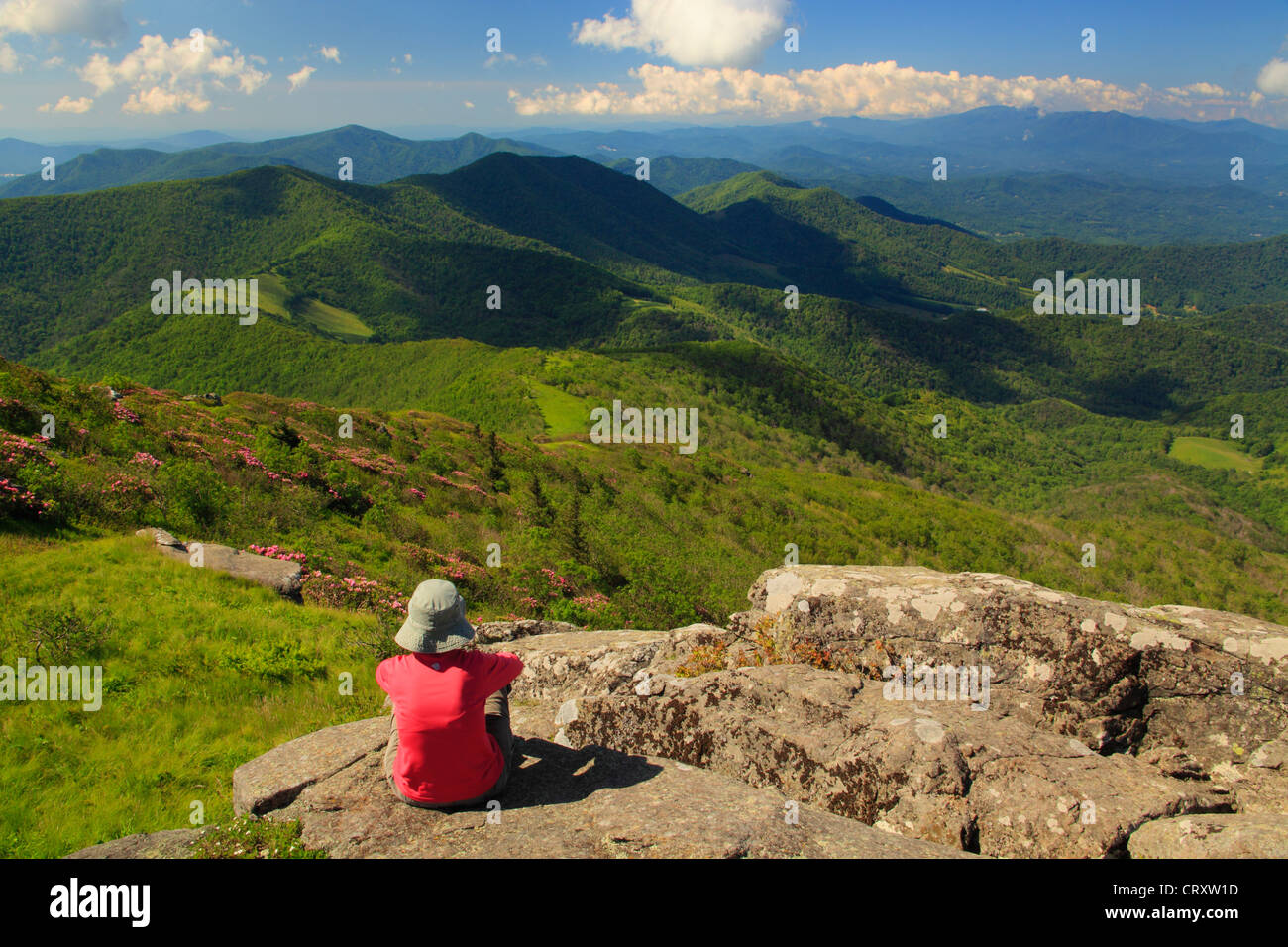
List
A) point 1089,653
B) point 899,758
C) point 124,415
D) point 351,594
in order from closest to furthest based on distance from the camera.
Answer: point 899,758 < point 1089,653 < point 351,594 < point 124,415

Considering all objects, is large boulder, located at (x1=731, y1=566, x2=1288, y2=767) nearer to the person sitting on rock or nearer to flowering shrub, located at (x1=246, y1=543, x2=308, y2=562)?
the person sitting on rock

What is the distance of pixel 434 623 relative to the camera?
5.41 m

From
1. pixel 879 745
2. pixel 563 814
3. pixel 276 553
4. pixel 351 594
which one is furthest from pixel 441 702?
pixel 276 553

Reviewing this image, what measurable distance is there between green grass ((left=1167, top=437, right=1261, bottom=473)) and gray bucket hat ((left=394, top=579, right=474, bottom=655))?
220380 mm

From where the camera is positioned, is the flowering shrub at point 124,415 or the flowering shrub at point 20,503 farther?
the flowering shrub at point 124,415

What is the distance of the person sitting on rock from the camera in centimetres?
539

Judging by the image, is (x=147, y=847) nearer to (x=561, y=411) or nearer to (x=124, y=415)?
(x=124, y=415)

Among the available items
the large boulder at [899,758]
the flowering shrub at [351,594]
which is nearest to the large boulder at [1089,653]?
the large boulder at [899,758]

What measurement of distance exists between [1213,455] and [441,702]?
23356 centimetres

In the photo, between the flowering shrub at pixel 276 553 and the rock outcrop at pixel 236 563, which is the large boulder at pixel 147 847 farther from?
the flowering shrub at pixel 276 553

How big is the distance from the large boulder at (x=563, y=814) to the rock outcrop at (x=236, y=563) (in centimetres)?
612

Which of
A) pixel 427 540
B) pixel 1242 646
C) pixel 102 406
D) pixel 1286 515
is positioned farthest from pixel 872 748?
pixel 1286 515

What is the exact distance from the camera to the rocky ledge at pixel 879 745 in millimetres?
5328
